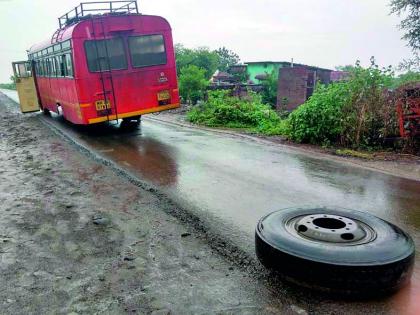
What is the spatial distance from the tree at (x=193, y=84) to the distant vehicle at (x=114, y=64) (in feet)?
26.9

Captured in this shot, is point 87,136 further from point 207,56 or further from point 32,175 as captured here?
point 207,56

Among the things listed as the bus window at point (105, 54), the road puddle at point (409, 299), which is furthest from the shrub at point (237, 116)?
the road puddle at point (409, 299)

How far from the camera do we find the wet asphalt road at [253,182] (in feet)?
15.9

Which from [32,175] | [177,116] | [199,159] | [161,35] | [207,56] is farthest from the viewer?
[207,56]

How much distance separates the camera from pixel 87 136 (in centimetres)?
1188

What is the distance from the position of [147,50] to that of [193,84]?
29.2ft

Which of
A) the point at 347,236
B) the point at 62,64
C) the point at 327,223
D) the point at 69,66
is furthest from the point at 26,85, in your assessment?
the point at 347,236

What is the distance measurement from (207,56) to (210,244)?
3180 centimetres

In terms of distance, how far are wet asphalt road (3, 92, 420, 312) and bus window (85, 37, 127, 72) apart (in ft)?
7.42

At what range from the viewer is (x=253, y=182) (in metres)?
6.29

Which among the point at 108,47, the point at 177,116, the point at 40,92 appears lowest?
the point at 177,116

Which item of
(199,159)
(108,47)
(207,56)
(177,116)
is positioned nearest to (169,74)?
(108,47)

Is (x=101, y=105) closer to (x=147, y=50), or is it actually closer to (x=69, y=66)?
(x=69, y=66)

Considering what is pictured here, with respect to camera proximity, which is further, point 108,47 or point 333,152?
point 108,47
